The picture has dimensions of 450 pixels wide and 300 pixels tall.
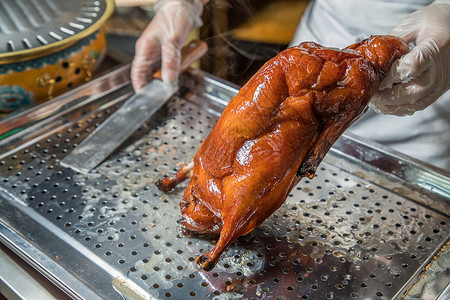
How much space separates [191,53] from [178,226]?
790 millimetres

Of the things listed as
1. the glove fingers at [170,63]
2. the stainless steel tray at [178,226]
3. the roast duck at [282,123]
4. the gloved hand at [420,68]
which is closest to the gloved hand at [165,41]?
the glove fingers at [170,63]

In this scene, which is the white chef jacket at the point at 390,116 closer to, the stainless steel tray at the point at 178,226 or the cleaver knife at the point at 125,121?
the stainless steel tray at the point at 178,226

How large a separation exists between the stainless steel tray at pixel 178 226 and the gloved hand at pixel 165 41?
8.4 inches

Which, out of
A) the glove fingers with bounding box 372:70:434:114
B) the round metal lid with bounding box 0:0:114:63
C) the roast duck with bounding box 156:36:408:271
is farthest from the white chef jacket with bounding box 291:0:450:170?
the round metal lid with bounding box 0:0:114:63

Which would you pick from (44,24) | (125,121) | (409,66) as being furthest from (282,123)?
(44,24)

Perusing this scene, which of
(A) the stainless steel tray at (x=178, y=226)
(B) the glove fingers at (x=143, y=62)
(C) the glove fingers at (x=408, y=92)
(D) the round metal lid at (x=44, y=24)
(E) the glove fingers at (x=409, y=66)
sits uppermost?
(E) the glove fingers at (x=409, y=66)

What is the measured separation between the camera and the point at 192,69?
1908mm

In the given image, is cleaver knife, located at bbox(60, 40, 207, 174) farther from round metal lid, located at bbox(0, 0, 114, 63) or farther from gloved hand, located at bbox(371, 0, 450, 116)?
gloved hand, located at bbox(371, 0, 450, 116)

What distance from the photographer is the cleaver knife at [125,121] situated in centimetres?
158

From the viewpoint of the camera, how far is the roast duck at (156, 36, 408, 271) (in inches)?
44.1

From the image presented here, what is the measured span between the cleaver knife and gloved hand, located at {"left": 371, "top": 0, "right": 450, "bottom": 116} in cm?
78

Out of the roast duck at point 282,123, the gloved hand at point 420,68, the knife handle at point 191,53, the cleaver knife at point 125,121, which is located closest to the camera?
the roast duck at point 282,123

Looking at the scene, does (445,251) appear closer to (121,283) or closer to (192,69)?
(121,283)

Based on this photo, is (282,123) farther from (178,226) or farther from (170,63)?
(170,63)
